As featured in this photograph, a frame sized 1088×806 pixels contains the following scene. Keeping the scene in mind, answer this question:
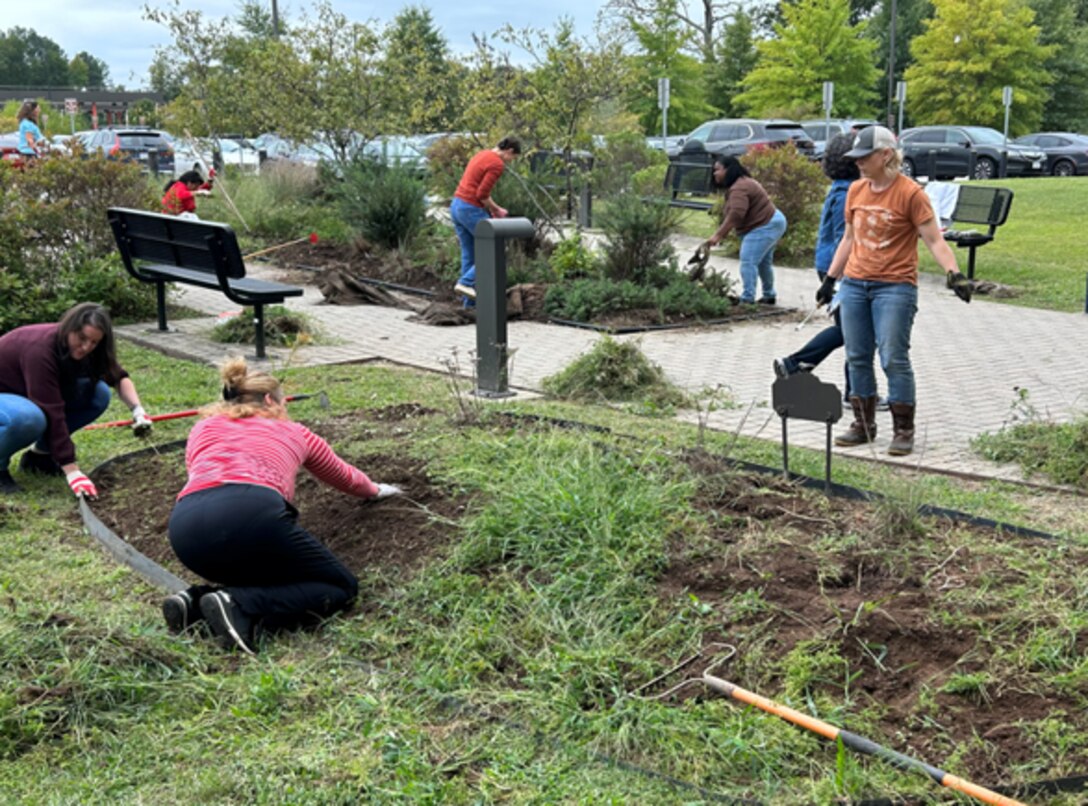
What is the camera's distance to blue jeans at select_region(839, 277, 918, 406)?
661 centimetres

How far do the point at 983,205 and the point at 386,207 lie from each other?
6.97 m

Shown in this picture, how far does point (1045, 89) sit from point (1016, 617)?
50094mm

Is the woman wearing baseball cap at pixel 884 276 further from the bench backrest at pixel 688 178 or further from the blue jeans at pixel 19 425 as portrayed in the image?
the bench backrest at pixel 688 178

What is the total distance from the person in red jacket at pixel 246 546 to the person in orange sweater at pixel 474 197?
693 cm

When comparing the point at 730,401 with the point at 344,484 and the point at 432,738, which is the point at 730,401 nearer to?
the point at 344,484

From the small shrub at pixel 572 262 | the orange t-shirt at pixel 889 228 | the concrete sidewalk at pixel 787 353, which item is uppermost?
the orange t-shirt at pixel 889 228

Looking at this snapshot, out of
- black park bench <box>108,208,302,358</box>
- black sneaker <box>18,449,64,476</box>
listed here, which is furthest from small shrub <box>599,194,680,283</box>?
black sneaker <box>18,449,64,476</box>

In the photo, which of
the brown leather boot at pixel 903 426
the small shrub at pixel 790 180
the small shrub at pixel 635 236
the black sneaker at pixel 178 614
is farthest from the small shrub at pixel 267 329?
the small shrub at pixel 790 180

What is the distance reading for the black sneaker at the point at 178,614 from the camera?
13.9 feet

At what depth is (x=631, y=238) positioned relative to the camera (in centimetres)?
1177

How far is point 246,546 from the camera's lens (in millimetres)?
4297

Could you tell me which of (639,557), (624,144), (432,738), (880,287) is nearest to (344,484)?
(639,557)

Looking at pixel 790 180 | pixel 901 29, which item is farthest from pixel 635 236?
pixel 901 29

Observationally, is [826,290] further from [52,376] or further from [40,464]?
[40,464]
